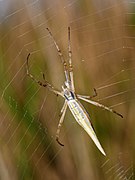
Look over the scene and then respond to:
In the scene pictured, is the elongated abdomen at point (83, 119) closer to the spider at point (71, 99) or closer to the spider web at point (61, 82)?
the spider at point (71, 99)

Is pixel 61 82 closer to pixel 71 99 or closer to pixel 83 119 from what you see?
pixel 71 99

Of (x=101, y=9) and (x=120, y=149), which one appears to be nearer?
(x=101, y=9)

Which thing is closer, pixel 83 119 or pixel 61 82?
pixel 83 119

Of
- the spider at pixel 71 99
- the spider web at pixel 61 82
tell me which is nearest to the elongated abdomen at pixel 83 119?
the spider at pixel 71 99

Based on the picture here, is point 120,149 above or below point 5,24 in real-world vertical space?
below

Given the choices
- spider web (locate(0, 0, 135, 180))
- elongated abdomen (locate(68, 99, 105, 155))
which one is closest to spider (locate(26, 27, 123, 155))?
elongated abdomen (locate(68, 99, 105, 155))

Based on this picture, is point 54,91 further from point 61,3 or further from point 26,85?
point 61,3

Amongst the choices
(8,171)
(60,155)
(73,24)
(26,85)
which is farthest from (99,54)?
(8,171)

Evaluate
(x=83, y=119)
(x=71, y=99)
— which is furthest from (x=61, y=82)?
(x=83, y=119)
